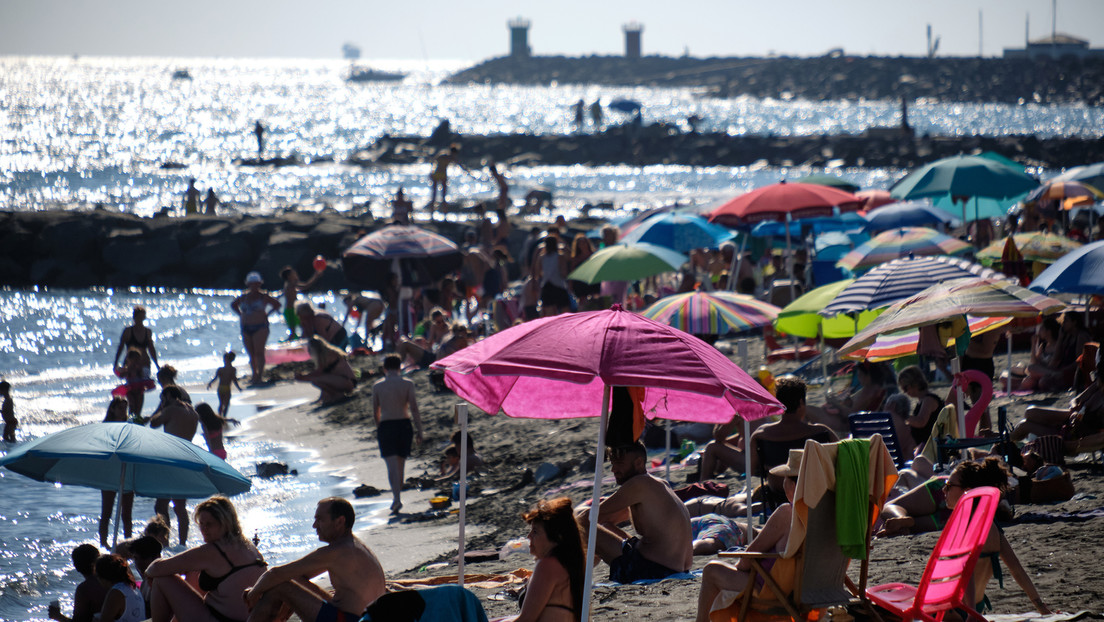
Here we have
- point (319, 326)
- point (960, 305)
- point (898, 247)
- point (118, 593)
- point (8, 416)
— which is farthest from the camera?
point (319, 326)

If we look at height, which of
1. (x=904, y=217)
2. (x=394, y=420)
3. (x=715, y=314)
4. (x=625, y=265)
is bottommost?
(x=394, y=420)

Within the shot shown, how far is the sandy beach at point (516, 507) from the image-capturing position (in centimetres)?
527

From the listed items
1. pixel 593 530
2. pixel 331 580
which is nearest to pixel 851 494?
pixel 593 530

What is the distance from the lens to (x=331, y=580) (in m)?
4.62

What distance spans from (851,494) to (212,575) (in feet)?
9.16

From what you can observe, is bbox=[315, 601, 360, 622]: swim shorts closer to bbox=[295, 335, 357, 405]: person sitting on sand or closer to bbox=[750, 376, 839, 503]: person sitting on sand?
bbox=[750, 376, 839, 503]: person sitting on sand

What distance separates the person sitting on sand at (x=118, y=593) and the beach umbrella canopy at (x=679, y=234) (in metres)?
8.47

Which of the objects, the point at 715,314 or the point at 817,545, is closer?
the point at 817,545

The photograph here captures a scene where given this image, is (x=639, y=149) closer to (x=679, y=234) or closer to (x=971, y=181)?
(x=679, y=234)

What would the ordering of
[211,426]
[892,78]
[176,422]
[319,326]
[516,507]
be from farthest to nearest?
[892,78], [319,326], [211,426], [516,507], [176,422]

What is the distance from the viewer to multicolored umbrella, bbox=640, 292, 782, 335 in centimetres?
828

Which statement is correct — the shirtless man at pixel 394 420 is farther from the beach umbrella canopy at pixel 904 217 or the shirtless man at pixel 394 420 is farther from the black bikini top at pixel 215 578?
the beach umbrella canopy at pixel 904 217

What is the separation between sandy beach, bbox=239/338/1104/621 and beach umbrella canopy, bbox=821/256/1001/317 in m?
1.40

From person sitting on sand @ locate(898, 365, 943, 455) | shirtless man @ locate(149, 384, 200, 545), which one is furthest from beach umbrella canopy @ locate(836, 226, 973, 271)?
shirtless man @ locate(149, 384, 200, 545)
